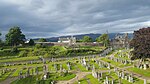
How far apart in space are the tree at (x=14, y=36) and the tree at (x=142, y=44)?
82.6m

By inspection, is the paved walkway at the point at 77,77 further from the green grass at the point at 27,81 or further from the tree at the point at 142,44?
the tree at the point at 142,44

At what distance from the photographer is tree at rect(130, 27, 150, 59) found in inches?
2250

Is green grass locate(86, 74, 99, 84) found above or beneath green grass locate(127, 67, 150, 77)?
beneath

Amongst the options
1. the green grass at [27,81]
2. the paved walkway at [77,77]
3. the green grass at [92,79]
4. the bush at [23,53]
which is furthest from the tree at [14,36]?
the green grass at [92,79]

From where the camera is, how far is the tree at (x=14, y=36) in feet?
437

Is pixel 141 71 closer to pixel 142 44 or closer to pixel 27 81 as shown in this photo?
pixel 142 44

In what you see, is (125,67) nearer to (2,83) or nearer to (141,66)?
(141,66)

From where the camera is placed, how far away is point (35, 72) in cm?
6938

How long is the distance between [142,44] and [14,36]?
Result: 87.5 metres

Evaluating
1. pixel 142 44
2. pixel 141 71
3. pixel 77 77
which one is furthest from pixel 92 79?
pixel 142 44

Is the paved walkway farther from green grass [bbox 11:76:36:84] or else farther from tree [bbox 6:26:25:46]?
tree [bbox 6:26:25:46]

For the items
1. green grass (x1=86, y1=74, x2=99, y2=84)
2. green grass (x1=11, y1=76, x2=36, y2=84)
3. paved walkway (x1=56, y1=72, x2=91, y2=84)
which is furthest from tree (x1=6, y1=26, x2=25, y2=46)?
green grass (x1=86, y1=74, x2=99, y2=84)

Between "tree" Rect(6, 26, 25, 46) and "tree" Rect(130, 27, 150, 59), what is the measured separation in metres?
82.6

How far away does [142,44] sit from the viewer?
58250mm
